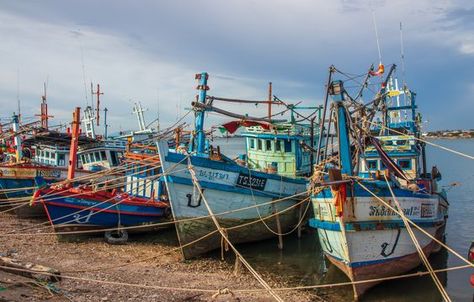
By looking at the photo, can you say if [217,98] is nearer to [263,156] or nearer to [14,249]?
[263,156]

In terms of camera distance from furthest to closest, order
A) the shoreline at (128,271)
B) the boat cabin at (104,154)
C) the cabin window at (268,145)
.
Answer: the boat cabin at (104,154) < the cabin window at (268,145) < the shoreline at (128,271)

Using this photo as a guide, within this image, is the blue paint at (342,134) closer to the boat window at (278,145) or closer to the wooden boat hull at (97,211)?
the boat window at (278,145)

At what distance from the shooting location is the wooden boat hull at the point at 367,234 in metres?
10.2

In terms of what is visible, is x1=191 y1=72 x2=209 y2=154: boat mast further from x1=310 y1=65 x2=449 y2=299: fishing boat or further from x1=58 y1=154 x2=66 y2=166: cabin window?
x1=58 y1=154 x2=66 y2=166: cabin window

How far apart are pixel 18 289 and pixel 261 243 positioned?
10118 millimetres

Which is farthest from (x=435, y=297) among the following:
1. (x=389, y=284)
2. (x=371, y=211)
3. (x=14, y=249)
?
(x=14, y=249)

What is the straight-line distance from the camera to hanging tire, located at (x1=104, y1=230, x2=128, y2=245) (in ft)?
50.1

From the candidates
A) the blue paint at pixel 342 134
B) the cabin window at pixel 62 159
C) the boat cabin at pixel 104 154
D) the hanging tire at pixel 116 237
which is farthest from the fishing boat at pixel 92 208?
the cabin window at pixel 62 159

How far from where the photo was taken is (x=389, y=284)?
38.0 feet

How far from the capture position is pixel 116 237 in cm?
1580

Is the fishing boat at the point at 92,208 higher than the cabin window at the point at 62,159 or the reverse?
the reverse

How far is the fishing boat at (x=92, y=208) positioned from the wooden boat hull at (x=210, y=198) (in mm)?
1392

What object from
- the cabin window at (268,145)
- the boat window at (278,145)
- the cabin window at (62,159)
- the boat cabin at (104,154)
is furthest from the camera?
the cabin window at (62,159)

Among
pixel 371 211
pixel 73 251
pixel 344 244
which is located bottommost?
pixel 73 251
